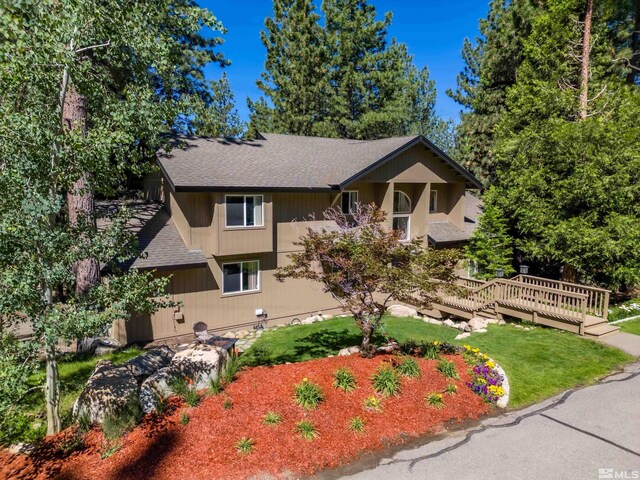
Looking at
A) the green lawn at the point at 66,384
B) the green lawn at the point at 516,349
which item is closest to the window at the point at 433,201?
the green lawn at the point at 516,349

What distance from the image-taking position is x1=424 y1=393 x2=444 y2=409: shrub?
7906mm

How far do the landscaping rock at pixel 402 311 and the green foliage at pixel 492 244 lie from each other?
4051 mm

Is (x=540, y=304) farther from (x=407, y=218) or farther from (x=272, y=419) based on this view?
(x=272, y=419)

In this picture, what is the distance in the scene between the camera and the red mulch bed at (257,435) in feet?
19.7

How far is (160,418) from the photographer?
22.9 feet

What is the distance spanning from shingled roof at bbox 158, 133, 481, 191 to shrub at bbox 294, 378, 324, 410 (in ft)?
29.6

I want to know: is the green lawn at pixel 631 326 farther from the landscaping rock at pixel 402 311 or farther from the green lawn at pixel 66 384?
the green lawn at pixel 66 384

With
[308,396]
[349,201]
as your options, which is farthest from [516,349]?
[349,201]

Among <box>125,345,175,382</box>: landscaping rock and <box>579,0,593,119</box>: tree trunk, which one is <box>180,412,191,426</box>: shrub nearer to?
<box>125,345,175,382</box>: landscaping rock

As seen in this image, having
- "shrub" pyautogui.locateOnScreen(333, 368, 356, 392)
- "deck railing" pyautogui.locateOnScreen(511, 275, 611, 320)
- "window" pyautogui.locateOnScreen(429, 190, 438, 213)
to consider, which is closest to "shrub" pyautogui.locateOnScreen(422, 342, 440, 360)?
"shrub" pyautogui.locateOnScreen(333, 368, 356, 392)

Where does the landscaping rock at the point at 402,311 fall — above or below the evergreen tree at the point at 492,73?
below

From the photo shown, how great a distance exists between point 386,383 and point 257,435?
2848 millimetres

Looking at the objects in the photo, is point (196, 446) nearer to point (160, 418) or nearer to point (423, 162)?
point (160, 418)

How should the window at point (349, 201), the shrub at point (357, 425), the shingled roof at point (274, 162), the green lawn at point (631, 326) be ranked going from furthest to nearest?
the window at point (349, 201) → the shingled roof at point (274, 162) → the green lawn at point (631, 326) → the shrub at point (357, 425)
